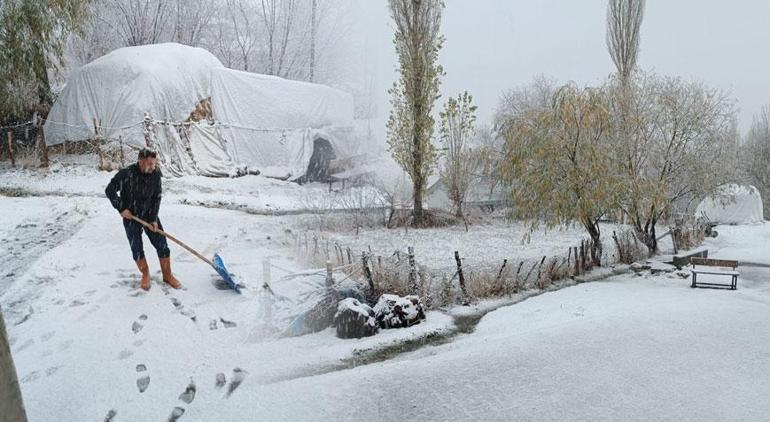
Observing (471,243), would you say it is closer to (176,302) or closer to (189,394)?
(176,302)

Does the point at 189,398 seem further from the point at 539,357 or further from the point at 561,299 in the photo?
the point at 561,299

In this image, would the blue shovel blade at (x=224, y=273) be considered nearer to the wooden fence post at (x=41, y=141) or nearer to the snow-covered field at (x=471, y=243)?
the snow-covered field at (x=471, y=243)

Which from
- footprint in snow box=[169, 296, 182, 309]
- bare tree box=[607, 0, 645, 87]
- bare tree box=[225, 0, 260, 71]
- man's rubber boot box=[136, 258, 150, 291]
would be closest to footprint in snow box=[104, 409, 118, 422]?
footprint in snow box=[169, 296, 182, 309]

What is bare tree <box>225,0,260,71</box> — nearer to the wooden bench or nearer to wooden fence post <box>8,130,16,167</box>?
wooden fence post <box>8,130,16,167</box>

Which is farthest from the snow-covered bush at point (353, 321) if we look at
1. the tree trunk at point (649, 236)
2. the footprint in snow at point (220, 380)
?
the tree trunk at point (649, 236)

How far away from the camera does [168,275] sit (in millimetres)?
3385

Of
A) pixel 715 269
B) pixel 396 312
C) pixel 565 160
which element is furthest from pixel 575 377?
pixel 715 269

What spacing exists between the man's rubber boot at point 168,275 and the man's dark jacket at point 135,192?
322 mm

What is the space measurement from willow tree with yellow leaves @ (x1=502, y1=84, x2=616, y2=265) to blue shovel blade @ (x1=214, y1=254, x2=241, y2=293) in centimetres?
433

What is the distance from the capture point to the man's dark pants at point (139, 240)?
132 inches

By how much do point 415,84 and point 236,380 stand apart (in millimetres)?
6339

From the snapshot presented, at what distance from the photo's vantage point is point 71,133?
6078mm

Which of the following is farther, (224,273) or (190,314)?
(224,273)

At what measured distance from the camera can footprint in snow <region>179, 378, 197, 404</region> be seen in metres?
2.47
